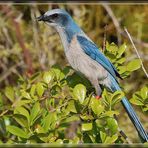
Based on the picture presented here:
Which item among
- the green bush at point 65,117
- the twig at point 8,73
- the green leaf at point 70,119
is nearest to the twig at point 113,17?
the twig at point 8,73

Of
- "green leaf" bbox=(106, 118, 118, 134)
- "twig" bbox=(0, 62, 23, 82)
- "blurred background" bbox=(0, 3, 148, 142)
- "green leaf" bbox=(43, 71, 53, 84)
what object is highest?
"green leaf" bbox=(43, 71, 53, 84)

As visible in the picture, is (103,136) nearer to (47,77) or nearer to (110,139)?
(110,139)

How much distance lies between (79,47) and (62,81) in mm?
656

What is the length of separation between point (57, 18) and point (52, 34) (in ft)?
Result: 6.75

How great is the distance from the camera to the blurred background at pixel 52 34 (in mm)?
4891

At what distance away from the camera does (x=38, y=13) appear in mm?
5270

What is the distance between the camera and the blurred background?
489cm

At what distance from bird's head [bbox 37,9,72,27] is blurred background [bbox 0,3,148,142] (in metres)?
1.60

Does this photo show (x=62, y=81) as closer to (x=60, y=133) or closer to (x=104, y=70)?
(x=60, y=133)

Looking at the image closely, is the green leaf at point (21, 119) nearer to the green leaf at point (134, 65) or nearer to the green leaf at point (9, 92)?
the green leaf at point (9, 92)

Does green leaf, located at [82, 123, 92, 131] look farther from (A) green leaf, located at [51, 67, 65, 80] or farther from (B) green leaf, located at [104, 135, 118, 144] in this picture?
(A) green leaf, located at [51, 67, 65, 80]

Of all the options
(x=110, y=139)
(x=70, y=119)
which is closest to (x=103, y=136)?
(x=110, y=139)

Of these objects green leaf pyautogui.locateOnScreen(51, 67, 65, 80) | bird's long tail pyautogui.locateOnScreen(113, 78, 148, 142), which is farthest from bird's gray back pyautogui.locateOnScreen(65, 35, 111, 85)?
green leaf pyautogui.locateOnScreen(51, 67, 65, 80)

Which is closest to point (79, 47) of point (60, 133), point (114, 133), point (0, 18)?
point (60, 133)
